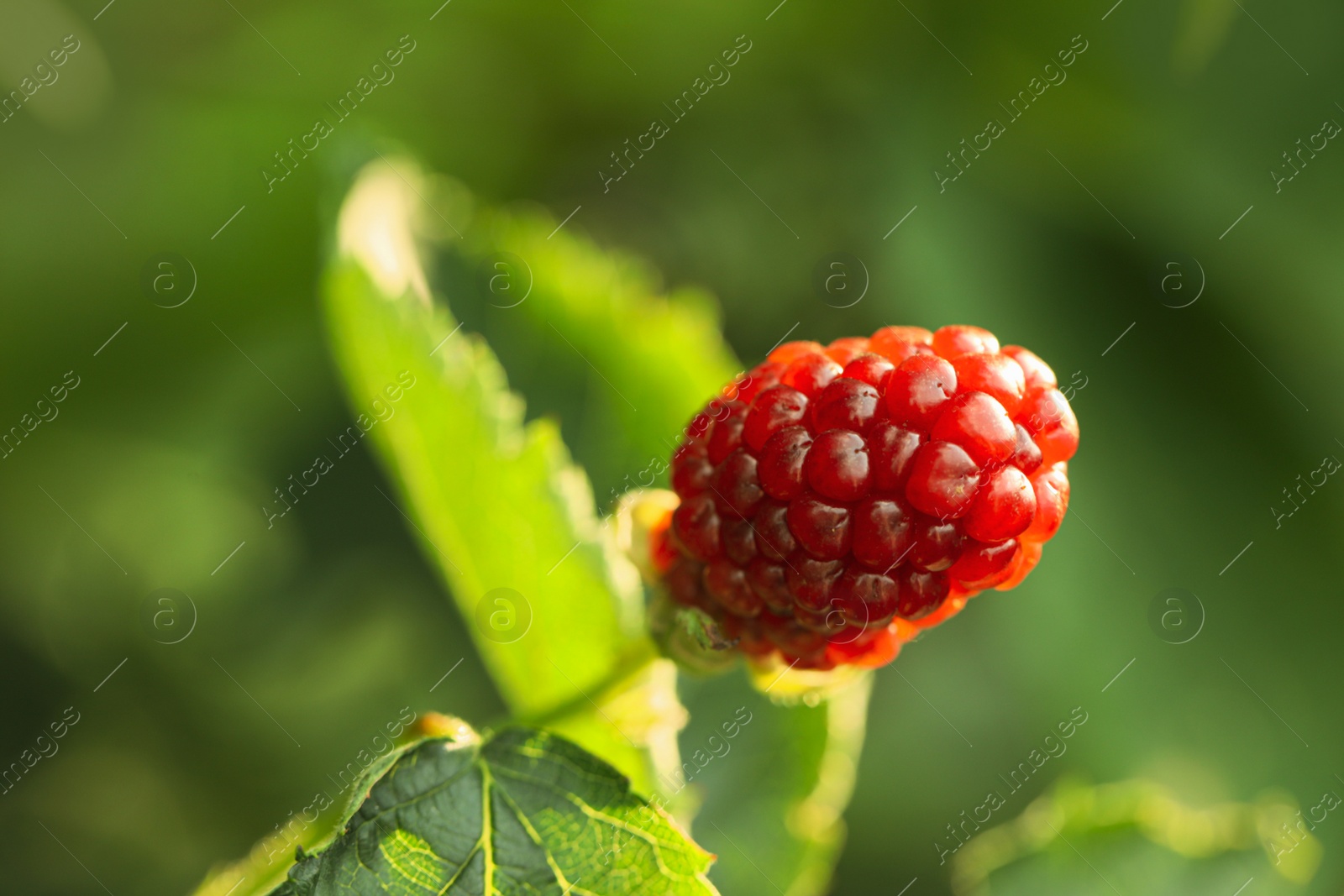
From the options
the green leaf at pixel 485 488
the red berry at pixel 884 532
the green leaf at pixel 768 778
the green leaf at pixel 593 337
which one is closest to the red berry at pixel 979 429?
the red berry at pixel 884 532

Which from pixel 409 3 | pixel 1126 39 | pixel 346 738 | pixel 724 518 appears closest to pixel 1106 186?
pixel 1126 39

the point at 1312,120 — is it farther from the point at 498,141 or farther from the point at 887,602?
the point at 887,602

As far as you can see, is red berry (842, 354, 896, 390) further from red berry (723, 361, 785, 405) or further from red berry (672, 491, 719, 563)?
red berry (672, 491, 719, 563)

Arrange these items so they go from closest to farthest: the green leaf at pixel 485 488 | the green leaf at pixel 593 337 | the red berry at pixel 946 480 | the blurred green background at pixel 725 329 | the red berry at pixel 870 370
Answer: the red berry at pixel 946 480 → the red berry at pixel 870 370 → the green leaf at pixel 485 488 → the green leaf at pixel 593 337 → the blurred green background at pixel 725 329

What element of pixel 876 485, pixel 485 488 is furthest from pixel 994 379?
pixel 485 488

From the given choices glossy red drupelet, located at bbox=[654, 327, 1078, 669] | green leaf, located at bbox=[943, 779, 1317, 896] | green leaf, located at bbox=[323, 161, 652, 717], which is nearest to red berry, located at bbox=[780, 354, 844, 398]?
glossy red drupelet, located at bbox=[654, 327, 1078, 669]

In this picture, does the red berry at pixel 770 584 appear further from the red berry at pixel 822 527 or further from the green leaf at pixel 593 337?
the green leaf at pixel 593 337
